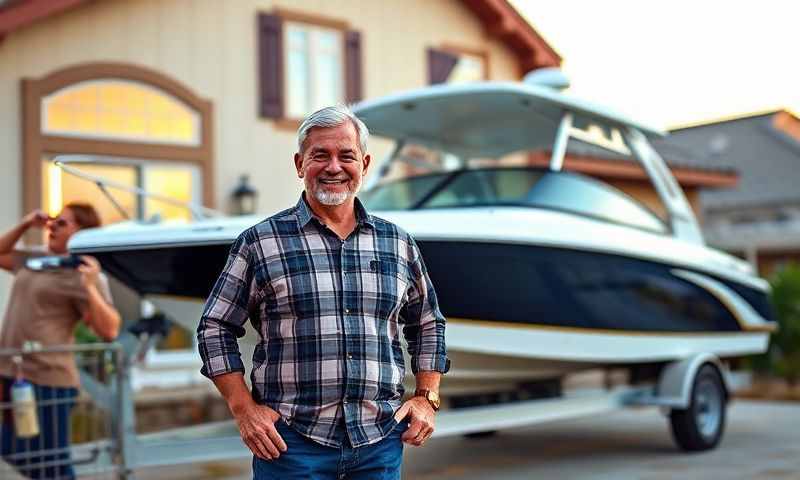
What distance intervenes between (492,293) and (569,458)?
1889 millimetres

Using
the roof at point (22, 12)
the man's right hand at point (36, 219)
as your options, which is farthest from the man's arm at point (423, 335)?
the roof at point (22, 12)

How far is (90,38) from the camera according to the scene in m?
8.99

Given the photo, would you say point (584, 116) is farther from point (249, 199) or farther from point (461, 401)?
point (249, 199)

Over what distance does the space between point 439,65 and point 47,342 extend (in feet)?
25.4

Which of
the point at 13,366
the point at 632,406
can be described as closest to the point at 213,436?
the point at 13,366

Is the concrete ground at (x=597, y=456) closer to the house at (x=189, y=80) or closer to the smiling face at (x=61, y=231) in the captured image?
the smiling face at (x=61, y=231)

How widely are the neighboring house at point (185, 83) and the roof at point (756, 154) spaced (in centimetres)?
1970

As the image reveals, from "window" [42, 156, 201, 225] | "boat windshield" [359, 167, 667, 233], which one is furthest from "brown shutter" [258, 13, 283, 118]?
"boat windshield" [359, 167, 667, 233]

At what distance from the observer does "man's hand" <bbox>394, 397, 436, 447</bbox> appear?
92.6 inches

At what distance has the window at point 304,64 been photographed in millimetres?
10023

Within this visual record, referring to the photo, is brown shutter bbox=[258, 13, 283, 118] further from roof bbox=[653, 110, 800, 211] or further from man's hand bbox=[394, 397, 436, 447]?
roof bbox=[653, 110, 800, 211]

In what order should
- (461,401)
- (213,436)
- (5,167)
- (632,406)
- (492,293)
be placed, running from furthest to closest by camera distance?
1. (5,167)
2. (461,401)
3. (632,406)
4. (492,293)
5. (213,436)

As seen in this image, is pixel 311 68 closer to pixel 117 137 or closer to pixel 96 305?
pixel 117 137

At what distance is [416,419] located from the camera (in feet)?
7.74
